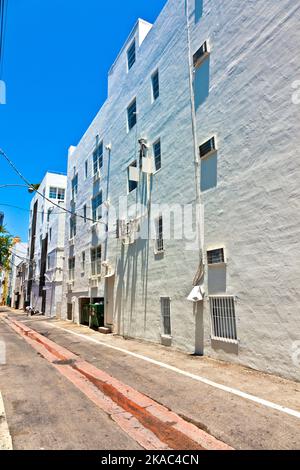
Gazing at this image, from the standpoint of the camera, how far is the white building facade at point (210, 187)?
7477 millimetres

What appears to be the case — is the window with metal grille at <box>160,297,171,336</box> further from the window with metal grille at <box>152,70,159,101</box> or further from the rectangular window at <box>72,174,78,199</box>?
the rectangular window at <box>72,174,78,199</box>

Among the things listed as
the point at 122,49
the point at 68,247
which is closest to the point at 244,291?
the point at 122,49

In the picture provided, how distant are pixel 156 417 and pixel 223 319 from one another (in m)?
4.48

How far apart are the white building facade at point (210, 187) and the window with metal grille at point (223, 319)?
1.2 inches

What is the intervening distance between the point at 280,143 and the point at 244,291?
3.92 m

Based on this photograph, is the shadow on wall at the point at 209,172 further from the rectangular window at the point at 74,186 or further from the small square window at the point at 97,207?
the rectangular window at the point at 74,186

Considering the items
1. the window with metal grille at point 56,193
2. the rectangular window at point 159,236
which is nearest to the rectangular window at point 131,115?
the rectangular window at point 159,236

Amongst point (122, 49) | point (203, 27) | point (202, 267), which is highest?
point (122, 49)

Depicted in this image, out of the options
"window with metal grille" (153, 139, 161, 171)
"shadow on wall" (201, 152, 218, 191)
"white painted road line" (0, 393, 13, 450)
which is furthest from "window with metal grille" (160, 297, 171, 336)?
"white painted road line" (0, 393, 13, 450)

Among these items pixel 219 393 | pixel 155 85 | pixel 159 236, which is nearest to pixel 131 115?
pixel 155 85

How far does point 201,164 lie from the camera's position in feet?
34.4

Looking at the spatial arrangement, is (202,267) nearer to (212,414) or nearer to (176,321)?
(176,321)

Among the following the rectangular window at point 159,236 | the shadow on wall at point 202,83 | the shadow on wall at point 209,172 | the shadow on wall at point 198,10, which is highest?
the shadow on wall at point 198,10

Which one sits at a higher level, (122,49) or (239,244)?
(122,49)
